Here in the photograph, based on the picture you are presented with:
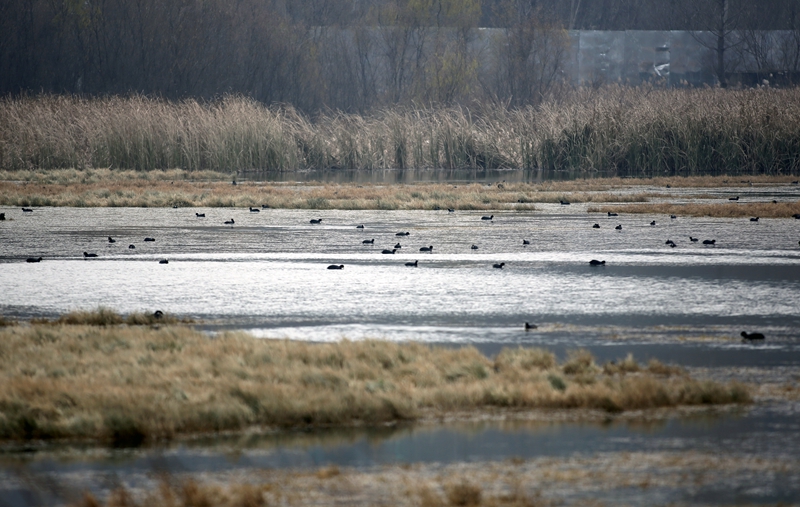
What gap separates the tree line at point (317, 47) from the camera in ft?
188

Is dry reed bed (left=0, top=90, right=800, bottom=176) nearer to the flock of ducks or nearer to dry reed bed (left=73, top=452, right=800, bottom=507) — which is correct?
the flock of ducks

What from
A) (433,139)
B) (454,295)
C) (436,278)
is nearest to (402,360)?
(454,295)

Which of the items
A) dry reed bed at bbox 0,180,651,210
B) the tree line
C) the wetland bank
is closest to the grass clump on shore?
the wetland bank

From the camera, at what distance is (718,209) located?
63.4 feet

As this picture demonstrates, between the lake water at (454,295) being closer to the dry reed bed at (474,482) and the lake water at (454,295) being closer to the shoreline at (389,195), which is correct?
the dry reed bed at (474,482)

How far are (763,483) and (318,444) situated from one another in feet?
7.18

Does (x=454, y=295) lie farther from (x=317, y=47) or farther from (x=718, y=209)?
(x=317, y=47)

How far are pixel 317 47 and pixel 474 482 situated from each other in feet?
207

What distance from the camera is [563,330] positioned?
832 centimetres

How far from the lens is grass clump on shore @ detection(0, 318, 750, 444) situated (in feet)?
19.3

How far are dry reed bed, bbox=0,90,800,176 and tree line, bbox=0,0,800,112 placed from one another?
20.7 metres

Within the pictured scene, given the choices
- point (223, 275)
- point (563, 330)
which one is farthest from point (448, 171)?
point (563, 330)

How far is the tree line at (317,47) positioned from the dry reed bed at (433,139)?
20.7 m

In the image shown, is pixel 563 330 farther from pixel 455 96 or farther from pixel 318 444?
pixel 455 96
